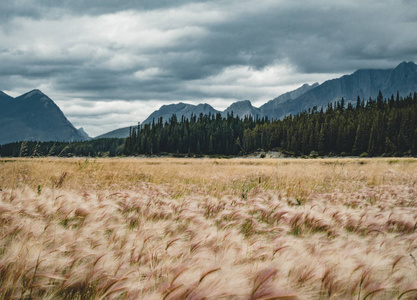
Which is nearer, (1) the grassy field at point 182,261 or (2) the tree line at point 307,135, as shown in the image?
(1) the grassy field at point 182,261

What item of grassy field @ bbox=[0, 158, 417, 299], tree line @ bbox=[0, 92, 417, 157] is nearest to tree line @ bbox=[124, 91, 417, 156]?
tree line @ bbox=[0, 92, 417, 157]

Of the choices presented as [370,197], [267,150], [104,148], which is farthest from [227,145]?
[370,197]

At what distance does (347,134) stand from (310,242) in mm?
99941

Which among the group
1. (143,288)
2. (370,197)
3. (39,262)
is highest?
(39,262)

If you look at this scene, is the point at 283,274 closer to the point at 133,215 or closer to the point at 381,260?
the point at 381,260

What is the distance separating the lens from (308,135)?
100125 millimetres

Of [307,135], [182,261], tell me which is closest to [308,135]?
[307,135]

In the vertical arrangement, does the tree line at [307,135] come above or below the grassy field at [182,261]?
above

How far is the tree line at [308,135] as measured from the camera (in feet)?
277

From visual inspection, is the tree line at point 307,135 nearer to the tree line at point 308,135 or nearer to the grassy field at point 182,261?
the tree line at point 308,135

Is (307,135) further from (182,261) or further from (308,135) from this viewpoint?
(182,261)

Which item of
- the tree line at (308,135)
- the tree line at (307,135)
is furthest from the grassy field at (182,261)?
the tree line at (308,135)

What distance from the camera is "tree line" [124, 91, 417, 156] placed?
84.6 m

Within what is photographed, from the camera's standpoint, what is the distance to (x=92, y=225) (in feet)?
8.63
